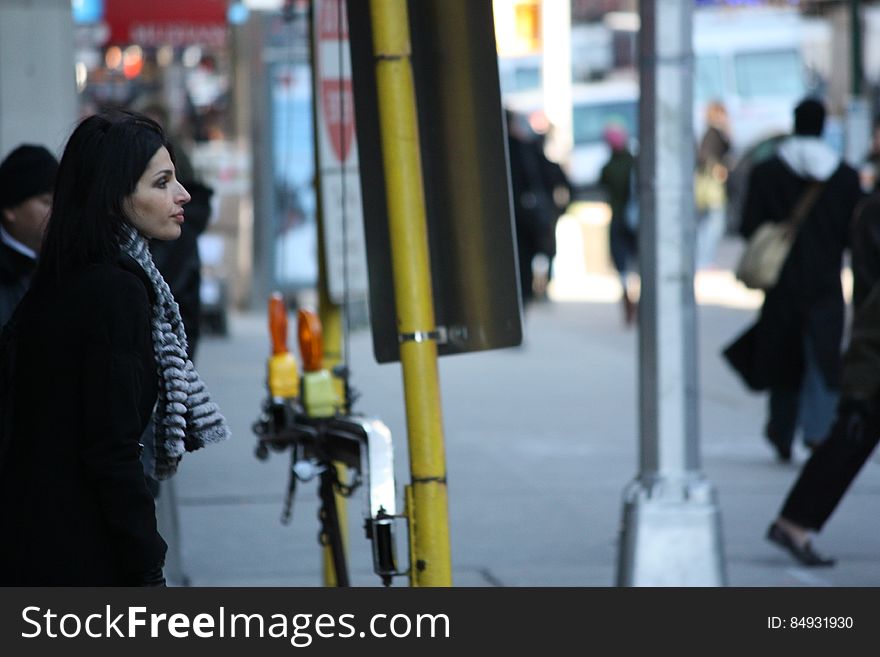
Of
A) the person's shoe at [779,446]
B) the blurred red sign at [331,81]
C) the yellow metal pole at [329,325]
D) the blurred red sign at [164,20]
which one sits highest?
the blurred red sign at [164,20]

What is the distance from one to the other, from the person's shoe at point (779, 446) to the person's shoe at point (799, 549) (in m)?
2.41

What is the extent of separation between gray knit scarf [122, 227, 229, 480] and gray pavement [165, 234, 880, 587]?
3.36 metres

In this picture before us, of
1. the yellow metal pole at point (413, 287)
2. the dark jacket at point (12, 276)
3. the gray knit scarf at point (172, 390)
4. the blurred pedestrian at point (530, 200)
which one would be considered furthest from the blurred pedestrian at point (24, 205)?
the blurred pedestrian at point (530, 200)

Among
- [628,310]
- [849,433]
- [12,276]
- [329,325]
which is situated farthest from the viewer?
[628,310]

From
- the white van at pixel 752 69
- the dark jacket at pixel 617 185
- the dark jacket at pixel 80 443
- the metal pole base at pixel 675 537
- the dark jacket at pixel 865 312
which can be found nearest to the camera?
the dark jacket at pixel 80 443

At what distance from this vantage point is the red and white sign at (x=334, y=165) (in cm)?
567

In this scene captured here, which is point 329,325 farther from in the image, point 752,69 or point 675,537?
point 752,69

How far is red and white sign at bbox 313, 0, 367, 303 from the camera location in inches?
223

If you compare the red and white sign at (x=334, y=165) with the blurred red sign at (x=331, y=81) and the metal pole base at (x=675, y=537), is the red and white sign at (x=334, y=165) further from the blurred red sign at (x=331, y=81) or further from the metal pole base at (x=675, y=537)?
the metal pole base at (x=675, y=537)

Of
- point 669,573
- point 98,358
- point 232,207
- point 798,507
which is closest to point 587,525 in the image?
point 798,507

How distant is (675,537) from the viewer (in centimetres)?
596

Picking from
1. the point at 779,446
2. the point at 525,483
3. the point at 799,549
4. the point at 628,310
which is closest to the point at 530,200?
the point at 628,310

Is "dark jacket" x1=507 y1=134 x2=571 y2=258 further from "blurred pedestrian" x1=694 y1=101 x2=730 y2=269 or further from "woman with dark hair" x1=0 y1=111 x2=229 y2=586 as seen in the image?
"woman with dark hair" x1=0 y1=111 x2=229 y2=586

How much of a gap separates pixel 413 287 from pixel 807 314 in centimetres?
534
